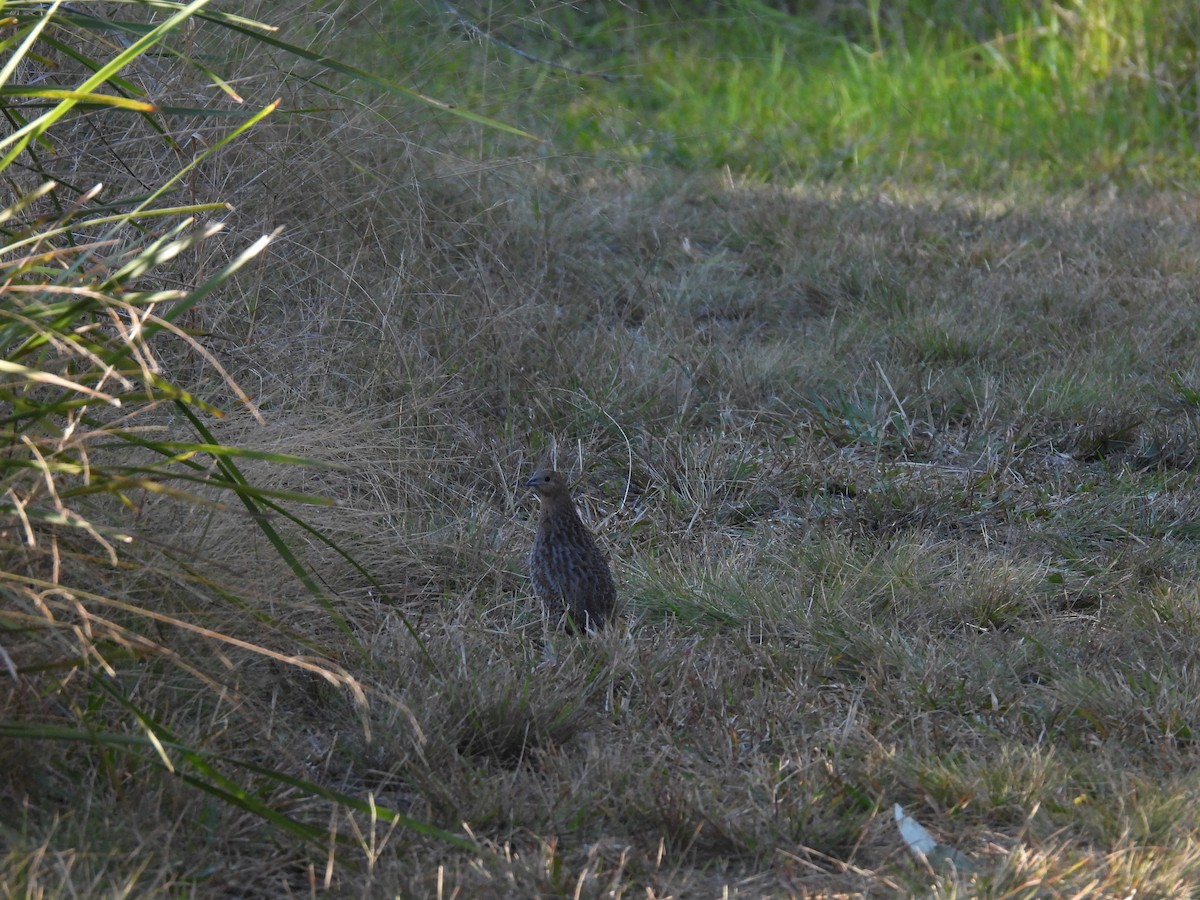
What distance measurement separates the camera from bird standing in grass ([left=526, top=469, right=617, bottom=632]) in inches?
129

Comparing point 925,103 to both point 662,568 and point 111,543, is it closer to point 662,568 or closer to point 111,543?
point 662,568

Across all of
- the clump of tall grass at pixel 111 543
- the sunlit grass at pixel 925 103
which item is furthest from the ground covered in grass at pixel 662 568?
the sunlit grass at pixel 925 103

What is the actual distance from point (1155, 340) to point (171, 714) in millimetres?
3902

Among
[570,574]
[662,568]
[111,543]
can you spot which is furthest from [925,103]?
[111,543]

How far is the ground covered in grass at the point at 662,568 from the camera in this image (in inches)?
96.3

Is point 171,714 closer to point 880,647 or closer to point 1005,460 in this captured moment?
Result: point 880,647

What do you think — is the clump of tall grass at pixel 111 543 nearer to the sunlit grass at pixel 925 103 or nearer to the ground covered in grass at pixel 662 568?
the ground covered in grass at pixel 662 568

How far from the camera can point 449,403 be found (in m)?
4.34

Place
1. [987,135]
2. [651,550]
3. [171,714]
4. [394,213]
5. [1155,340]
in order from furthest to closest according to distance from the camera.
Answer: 1. [987,135]
2. [1155,340]
3. [394,213]
4. [651,550]
5. [171,714]

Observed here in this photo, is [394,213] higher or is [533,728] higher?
[394,213]

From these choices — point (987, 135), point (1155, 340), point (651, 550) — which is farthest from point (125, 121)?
point (987, 135)

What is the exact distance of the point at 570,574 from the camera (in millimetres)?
3307

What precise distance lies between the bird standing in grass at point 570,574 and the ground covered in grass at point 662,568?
87 millimetres

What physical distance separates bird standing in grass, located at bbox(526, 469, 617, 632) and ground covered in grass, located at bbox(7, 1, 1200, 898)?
0.09 metres
